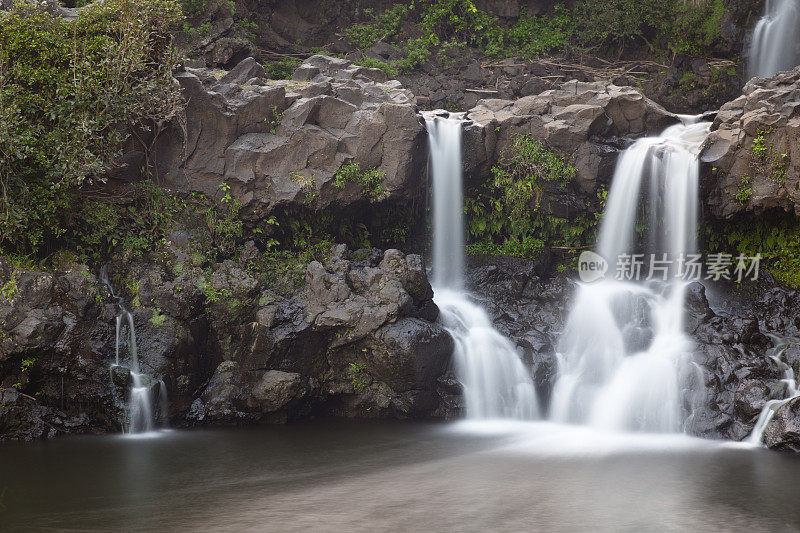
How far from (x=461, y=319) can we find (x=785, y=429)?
223 inches

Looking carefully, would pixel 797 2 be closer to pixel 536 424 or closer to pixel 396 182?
pixel 396 182

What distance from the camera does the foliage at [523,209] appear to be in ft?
47.5

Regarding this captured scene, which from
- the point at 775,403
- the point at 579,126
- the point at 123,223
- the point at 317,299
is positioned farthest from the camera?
the point at 579,126

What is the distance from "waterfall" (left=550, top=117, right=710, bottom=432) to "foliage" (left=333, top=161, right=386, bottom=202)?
460 cm

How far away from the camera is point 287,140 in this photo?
13.0 meters

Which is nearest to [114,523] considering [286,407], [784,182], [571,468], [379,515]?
[379,515]

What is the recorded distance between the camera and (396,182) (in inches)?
535

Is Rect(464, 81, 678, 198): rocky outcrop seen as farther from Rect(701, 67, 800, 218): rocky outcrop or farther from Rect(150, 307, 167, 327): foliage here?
Rect(150, 307, 167, 327): foliage

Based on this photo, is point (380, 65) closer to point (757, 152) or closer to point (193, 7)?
point (193, 7)

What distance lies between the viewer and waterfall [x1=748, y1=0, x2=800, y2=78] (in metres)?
16.4

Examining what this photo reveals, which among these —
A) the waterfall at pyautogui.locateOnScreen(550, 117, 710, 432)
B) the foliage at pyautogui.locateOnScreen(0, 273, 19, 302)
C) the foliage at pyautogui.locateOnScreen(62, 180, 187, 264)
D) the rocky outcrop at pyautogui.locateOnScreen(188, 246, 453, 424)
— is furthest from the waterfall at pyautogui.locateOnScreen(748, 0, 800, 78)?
the foliage at pyautogui.locateOnScreen(0, 273, 19, 302)

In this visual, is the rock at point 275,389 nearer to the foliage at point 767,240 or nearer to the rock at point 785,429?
the rock at point 785,429

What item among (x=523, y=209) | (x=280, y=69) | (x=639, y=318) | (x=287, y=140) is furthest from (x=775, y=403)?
(x=280, y=69)

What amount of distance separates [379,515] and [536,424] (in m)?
5.05
